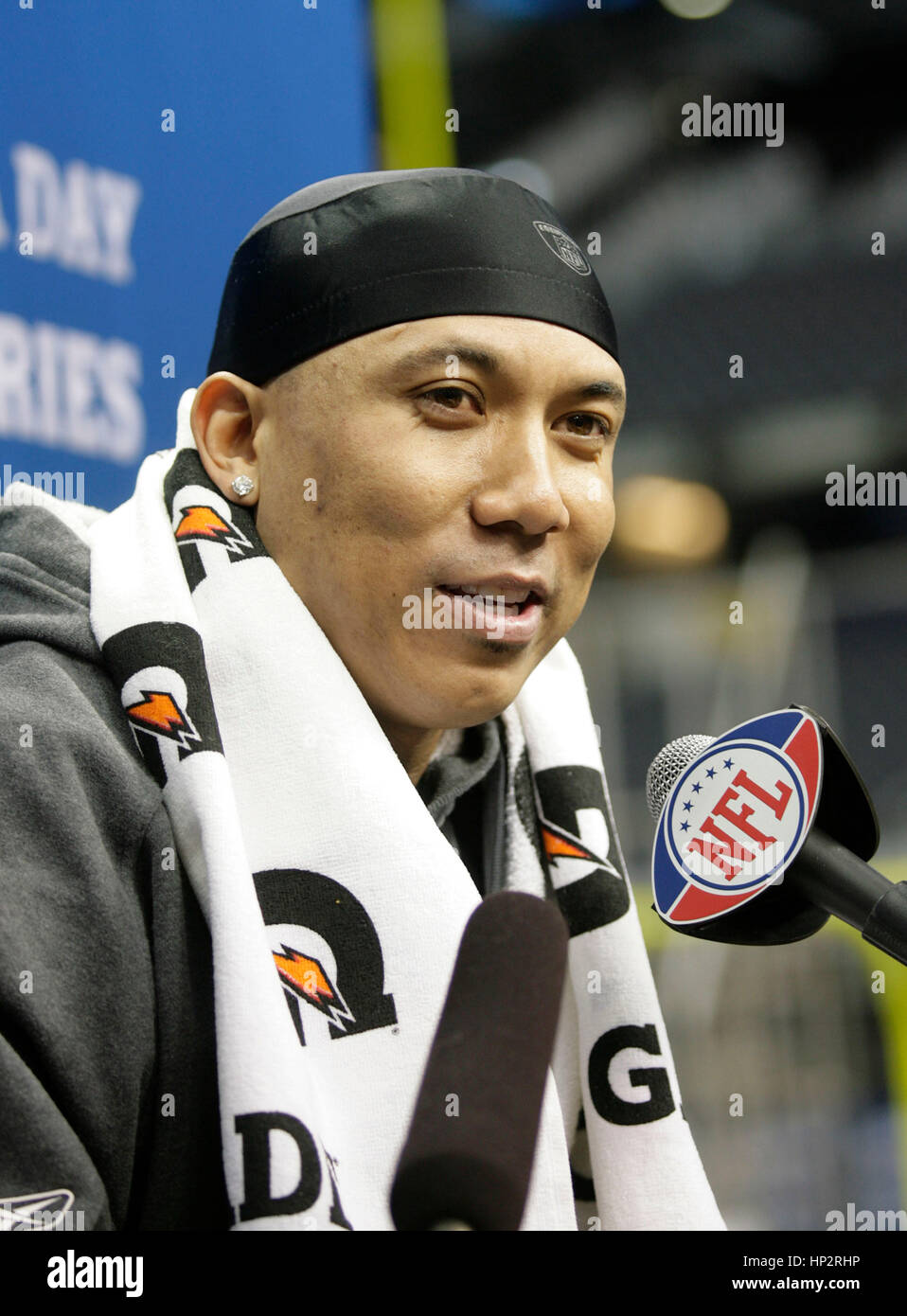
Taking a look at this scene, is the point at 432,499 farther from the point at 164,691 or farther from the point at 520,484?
the point at 164,691

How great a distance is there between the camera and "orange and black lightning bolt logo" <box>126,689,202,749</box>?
3.91ft

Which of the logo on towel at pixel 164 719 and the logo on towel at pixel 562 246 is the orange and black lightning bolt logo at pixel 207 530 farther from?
the logo on towel at pixel 562 246

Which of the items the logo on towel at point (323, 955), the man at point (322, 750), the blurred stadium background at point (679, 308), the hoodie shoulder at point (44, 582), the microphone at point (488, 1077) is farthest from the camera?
the blurred stadium background at point (679, 308)

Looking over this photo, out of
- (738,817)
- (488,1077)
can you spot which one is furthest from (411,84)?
(488,1077)

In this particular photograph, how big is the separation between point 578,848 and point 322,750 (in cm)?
49

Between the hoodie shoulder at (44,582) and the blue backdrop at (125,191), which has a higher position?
the blue backdrop at (125,191)

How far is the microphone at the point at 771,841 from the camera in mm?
889

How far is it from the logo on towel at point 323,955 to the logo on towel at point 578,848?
1.48 feet

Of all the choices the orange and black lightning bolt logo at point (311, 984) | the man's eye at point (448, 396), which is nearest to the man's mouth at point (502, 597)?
the man's eye at point (448, 396)

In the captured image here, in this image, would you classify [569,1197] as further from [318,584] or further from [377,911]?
[318,584]

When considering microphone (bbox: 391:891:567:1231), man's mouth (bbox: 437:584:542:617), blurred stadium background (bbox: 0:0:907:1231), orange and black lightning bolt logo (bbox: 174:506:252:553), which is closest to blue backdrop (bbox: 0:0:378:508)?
blurred stadium background (bbox: 0:0:907:1231)

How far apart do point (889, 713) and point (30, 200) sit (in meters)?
4.21

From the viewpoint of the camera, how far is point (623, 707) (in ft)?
16.7

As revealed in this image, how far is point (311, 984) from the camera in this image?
46.3 inches
